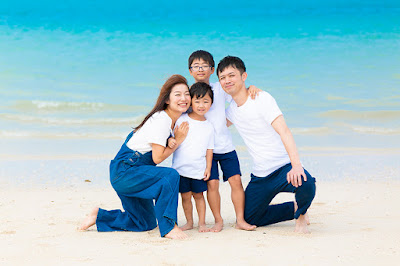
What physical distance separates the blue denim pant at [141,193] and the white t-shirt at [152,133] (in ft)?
0.19

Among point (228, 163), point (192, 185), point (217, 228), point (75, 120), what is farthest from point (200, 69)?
point (75, 120)

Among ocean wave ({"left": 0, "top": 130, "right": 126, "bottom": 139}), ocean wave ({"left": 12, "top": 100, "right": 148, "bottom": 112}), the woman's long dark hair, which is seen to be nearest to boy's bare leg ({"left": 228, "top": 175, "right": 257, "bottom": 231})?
the woman's long dark hair

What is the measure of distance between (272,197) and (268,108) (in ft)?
2.47

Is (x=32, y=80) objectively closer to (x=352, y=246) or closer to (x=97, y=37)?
(x=97, y=37)

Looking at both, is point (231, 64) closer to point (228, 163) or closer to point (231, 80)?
point (231, 80)

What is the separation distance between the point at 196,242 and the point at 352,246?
1095 millimetres

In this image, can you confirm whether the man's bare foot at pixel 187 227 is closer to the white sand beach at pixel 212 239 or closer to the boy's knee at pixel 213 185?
the white sand beach at pixel 212 239

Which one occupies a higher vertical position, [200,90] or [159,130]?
[200,90]

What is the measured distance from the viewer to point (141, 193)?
146 inches

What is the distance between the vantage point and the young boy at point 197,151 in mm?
3830

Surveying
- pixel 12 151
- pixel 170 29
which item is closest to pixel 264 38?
pixel 170 29

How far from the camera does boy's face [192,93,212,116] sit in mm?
3824

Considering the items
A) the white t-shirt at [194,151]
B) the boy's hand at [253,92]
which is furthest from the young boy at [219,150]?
the boy's hand at [253,92]

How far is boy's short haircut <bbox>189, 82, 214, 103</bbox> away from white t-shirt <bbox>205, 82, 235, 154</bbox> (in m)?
0.14
